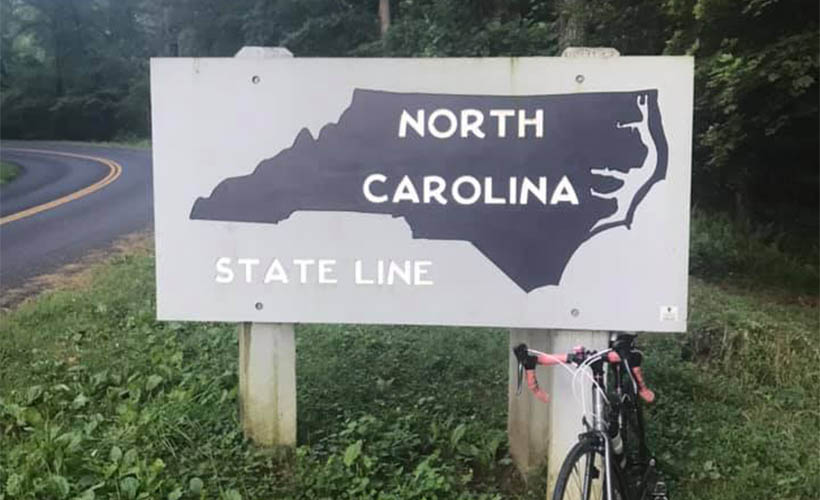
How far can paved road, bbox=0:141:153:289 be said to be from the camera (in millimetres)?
8875

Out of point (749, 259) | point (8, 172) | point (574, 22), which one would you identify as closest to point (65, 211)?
point (8, 172)

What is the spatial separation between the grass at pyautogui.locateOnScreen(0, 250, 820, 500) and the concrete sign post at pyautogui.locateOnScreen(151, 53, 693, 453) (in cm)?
66

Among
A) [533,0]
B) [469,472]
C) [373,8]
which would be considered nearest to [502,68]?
[469,472]

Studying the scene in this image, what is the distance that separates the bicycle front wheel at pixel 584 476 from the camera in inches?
103

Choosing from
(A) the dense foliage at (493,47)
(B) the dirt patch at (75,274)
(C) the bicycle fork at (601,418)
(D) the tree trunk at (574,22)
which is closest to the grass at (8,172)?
(A) the dense foliage at (493,47)

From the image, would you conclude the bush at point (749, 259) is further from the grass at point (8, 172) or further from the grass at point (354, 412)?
the grass at point (8, 172)

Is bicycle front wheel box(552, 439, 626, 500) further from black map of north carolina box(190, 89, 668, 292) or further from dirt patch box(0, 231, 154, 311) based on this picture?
dirt patch box(0, 231, 154, 311)

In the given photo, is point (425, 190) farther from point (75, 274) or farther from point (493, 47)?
point (493, 47)

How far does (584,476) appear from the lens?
2.76 meters

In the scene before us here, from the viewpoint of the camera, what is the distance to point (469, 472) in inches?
141

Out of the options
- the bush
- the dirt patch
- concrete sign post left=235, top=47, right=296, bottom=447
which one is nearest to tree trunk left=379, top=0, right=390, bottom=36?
the dirt patch

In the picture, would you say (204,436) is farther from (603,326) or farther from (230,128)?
(603,326)

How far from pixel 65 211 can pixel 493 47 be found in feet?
24.5

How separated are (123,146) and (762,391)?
28517 millimetres
